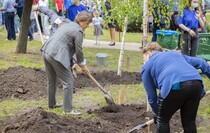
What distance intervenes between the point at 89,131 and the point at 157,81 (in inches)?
57.6

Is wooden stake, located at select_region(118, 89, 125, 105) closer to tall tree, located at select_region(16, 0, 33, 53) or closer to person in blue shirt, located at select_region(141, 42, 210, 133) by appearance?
person in blue shirt, located at select_region(141, 42, 210, 133)

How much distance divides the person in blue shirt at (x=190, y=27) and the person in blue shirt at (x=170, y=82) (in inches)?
215

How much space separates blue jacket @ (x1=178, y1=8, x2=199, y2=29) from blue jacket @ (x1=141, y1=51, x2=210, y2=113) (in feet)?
18.7

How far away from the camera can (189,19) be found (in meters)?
10.8

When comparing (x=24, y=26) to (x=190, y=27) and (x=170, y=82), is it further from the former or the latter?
(x=170, y=82)

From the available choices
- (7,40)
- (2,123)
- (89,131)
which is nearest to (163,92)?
(89,131)

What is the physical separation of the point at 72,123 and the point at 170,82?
1876mm

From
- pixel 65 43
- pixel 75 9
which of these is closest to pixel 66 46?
pixel 65 43

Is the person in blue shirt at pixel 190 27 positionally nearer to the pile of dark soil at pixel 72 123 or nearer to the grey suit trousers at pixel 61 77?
the pile of dark soil at pixel 72 123

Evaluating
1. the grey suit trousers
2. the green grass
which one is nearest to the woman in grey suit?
the grey suit trousers

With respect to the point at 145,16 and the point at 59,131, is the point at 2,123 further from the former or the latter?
the point at 145,16

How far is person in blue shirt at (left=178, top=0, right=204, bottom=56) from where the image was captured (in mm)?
10758

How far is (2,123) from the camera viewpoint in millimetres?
6559

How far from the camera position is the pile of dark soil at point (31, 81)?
893cm
